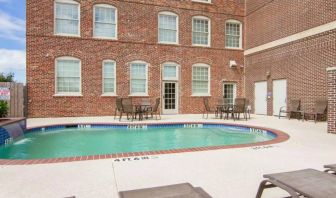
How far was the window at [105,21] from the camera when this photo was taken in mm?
14031

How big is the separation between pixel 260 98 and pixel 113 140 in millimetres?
10640

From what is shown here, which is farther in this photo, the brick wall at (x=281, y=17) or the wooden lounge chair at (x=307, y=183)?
the brick wall at (x=281, y=17)

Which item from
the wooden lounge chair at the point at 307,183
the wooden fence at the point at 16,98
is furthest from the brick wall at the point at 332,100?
A: the wooden fence at the point at 16,98

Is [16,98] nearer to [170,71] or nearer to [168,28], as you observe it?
[170,71]

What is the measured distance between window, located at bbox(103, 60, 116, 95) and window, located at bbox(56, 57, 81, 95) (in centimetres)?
138

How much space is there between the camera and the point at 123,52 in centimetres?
1438

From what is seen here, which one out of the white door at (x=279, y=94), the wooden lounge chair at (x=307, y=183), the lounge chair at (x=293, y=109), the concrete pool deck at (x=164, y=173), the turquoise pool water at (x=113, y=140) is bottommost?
the turquoise pool water at (x=113, y=140)

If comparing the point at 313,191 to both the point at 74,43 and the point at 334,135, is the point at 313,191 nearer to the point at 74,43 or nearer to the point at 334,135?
the point at 334,135

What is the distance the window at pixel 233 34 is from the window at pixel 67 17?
31.0 feet

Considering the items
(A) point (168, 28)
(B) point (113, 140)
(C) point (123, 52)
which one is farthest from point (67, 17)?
(B) point (113, 140)

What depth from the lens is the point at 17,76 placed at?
32.2 m

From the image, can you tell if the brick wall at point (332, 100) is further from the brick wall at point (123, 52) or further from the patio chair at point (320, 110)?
the brick wall at point (123, 52)

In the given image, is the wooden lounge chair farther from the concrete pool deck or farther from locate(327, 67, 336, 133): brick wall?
locate(327, 67, 336, 133): brick wall

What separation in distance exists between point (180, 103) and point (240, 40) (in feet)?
20.5
